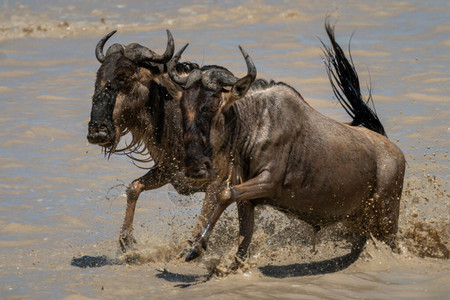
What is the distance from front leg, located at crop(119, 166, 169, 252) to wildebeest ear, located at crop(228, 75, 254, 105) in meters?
1.55

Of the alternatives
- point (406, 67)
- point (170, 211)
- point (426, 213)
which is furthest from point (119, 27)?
point (426, 213)

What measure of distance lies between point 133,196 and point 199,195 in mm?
2015

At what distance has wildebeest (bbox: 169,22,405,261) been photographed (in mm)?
6176

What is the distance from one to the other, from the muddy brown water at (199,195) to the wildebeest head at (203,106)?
871 millimetres

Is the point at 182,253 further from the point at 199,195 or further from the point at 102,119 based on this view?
the point at 199,195

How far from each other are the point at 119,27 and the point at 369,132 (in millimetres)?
12248

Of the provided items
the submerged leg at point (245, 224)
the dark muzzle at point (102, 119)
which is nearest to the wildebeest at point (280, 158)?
the submerged leg at point (245, 224)

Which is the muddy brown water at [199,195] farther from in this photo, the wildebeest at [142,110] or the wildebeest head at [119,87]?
the wildebeest head at [119,87]

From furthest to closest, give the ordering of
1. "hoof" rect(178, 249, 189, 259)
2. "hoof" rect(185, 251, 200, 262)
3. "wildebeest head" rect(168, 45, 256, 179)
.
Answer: "hoof" rect(178, 249, 189, 259) → "wildebeest head" rect(168, 45, 256, 179) → "hoof" rect(185, 251, 200, 262)

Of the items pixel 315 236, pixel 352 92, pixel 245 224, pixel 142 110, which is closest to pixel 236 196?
pixel 245 224

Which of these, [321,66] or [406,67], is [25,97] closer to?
[321,66]

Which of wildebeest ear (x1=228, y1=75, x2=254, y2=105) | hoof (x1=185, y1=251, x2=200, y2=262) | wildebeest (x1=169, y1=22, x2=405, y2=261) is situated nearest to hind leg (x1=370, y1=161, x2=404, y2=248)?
wildebeest (x1=169, y1=22, x2=405, y2=261)

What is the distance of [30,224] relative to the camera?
8523 millimetres

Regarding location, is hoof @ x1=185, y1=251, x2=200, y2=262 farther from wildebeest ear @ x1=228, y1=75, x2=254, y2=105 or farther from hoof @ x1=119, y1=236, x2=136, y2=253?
hoof @ x1=119, y1=236, x2=136, y2=253
